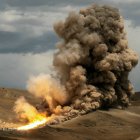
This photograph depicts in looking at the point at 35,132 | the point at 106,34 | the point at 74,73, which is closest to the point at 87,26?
the point at 106,34

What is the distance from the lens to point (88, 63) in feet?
300

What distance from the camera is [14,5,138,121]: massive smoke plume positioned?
293 feet

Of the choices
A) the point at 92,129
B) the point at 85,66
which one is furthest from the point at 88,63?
the point at 92,129

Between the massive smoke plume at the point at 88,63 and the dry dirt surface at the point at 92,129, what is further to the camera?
the massive smoke plume at the point at 88,63

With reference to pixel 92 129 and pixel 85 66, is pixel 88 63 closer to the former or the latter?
pixel 85 66

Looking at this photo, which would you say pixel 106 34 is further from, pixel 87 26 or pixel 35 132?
pixel 35 132

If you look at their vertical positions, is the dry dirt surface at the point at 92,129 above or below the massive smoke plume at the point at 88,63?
below

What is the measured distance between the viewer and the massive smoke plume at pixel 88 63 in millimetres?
89250

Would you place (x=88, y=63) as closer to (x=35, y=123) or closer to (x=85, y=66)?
(x=85, y=66)

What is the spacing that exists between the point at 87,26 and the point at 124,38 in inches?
332

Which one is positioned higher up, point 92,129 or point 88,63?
point 88,63

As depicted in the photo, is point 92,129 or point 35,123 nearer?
point 92,129

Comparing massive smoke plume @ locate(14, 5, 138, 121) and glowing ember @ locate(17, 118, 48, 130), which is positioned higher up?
massive smoke plume @ locate(14, 5, 138, 121)

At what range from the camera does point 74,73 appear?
88.9m
